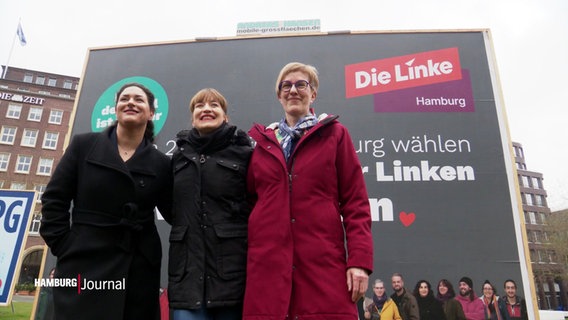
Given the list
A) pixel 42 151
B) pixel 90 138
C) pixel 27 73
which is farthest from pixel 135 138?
pixel 27 73

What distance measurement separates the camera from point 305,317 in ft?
4.55

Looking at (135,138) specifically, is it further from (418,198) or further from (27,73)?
(27,73)

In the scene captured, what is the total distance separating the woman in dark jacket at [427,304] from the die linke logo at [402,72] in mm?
1988

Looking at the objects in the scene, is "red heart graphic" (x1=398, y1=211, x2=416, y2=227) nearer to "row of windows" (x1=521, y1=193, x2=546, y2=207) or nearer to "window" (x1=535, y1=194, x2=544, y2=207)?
"row of windows" (x1=521, y1=193, x2=546, y2=207)

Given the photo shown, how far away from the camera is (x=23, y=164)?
25000mm

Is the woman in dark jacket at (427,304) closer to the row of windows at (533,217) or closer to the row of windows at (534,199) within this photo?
the row of windows at (533,217)

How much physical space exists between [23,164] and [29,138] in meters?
1.92

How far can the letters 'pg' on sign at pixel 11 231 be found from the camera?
10.6ft

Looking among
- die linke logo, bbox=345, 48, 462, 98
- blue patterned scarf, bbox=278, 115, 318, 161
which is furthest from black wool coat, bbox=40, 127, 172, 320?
die linke logo, bbox=345, 48, 462, 98

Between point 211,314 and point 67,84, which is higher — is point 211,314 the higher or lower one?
the lower one

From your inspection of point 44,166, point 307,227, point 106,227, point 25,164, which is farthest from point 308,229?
point 25,164

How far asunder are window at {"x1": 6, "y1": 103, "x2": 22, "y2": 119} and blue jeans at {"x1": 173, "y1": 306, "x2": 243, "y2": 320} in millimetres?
30634

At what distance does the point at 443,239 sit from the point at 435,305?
589mm

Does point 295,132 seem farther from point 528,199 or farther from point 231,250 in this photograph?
point 528,199
